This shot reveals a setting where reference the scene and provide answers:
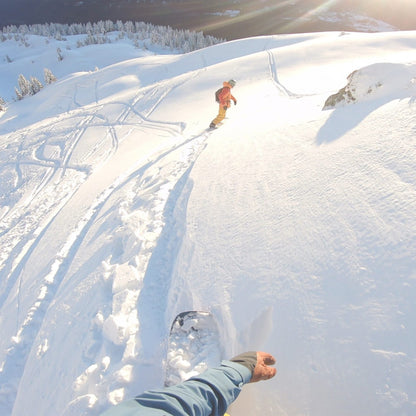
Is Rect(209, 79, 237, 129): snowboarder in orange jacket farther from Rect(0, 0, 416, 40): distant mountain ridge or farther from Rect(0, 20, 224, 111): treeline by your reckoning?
Rect(0, 0, 416, 40): distant mountain ridge

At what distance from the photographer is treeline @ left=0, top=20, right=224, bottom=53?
6184cm

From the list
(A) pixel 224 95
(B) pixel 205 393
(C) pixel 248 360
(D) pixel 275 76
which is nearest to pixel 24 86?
(D) pixel 275 76

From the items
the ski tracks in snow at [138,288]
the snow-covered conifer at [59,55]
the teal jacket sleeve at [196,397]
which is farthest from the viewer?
Answer: the snow-covered conifer at [59,55]

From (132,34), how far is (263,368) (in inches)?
3463

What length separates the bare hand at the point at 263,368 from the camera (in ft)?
6.44

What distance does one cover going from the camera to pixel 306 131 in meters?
4.66

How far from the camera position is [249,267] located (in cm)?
285

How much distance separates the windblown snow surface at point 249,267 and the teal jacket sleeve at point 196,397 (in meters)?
0.50

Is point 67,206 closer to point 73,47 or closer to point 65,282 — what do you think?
point 65,282

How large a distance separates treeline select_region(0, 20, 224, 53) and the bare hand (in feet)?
218

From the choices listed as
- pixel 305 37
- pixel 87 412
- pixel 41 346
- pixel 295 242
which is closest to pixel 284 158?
pixel 295 242

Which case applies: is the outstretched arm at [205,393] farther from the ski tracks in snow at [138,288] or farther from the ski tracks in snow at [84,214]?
the ski tracks in snow at [84,214]

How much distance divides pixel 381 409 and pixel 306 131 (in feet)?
13.2

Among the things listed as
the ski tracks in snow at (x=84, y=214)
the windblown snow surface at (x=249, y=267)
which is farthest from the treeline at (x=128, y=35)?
the windblown snow surface at (x=249, y=267)
